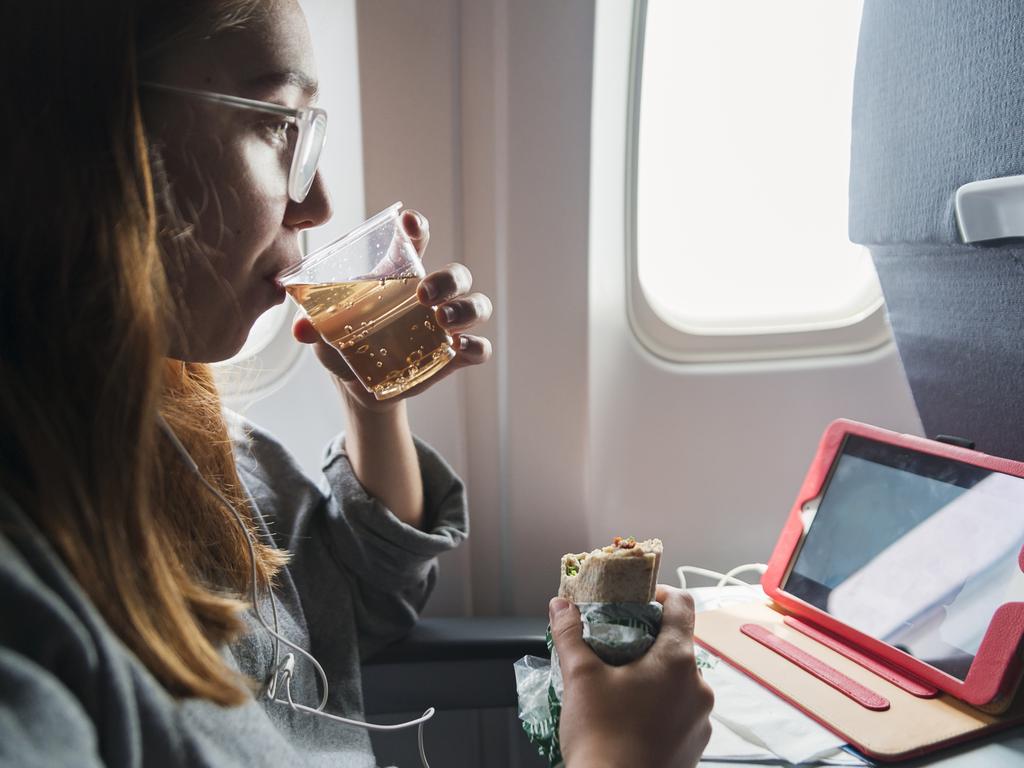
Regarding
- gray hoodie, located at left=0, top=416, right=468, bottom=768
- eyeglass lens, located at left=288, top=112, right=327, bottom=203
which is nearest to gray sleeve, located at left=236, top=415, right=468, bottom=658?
gray hoodie, located at left=0, top=416, right=468, bottom=768

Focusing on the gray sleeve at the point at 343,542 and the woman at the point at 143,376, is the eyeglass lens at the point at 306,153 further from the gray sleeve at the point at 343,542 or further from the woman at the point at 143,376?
the gray sleeve at the point at 343,542

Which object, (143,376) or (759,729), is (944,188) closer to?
(759,729)

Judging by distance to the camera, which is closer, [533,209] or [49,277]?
[49,277]

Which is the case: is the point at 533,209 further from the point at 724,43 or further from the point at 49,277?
the point at 49,277

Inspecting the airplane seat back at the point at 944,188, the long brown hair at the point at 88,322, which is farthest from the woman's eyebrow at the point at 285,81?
the airplane seat back at the point at 944,188

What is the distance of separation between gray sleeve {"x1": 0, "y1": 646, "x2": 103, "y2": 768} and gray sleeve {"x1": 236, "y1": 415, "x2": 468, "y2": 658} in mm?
633

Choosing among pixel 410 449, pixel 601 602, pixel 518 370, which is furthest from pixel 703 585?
pixel 601 602

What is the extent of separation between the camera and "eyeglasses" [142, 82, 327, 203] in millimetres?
709

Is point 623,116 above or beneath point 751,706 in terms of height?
above

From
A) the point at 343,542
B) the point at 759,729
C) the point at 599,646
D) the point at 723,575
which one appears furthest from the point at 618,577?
the point at 723,575

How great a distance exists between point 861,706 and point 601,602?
1.08 feet

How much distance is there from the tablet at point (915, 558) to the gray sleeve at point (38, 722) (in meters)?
0.82

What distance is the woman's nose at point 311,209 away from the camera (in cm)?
84

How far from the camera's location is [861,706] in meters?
0.88
